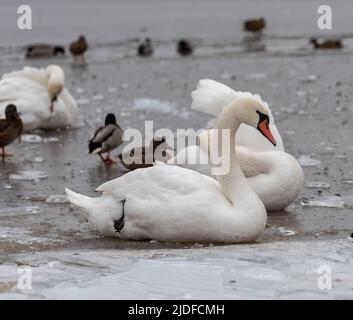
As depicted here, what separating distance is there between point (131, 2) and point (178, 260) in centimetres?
5879

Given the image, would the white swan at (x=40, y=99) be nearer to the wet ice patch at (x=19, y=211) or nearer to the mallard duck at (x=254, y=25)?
the wet ice patch at (x=19, y=211)

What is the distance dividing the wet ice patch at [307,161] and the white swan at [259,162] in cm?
132

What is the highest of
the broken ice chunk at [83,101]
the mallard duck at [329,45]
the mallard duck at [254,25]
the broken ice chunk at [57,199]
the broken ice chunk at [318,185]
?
the mallard duck at [254,25]

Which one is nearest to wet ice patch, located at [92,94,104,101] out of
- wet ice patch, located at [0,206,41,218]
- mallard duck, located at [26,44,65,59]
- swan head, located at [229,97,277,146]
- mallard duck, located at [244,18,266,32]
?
wet ice patch, located at [0,206,41,218]

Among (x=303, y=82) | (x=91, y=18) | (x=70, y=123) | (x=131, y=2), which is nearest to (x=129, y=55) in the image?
(x=303, y=82)

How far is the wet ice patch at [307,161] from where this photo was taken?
9641mm

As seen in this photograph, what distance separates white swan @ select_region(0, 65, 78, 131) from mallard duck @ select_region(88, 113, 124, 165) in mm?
2415

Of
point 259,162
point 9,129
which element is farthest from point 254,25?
point 259,162

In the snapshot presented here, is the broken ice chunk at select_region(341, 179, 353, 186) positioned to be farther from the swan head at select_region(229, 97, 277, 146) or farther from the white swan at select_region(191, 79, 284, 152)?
the swan head at select_region(229, 97, 277, 146)

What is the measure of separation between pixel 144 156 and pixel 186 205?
315 cm

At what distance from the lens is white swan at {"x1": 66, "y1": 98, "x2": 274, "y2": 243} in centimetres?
653

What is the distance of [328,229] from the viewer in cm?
717

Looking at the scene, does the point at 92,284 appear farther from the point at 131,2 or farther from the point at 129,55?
the point at 131,2

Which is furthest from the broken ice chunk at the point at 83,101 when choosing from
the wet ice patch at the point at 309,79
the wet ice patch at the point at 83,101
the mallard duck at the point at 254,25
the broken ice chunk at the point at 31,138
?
the mallard duck at the point at 254,25
